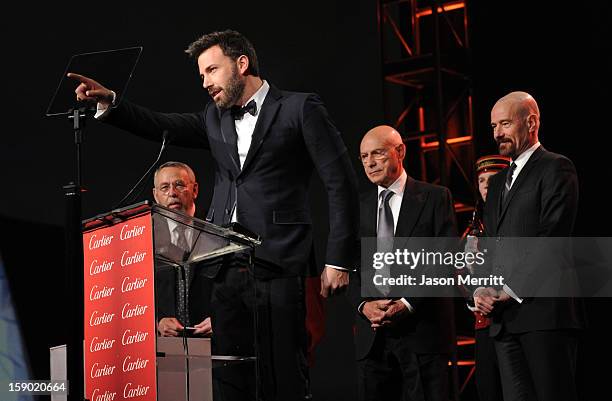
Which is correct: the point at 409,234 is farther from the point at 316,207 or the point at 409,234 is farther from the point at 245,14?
the point at 245,14

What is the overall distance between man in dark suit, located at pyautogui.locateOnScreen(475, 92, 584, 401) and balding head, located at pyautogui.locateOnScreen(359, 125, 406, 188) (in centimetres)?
56

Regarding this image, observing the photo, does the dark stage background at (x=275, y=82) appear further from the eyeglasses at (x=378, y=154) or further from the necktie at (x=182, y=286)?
the necktie at (x=182, y=286)

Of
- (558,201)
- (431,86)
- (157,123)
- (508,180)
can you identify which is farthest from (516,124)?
(431,86)

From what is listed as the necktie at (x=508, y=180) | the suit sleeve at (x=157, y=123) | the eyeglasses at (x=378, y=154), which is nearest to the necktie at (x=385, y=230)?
the eyeglasses at (x=378, y=154)

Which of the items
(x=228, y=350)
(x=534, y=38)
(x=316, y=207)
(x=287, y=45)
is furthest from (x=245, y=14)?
(x=228, y=350)

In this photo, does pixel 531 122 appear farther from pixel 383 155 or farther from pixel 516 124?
pixel 383 155

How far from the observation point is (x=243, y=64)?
3189mm

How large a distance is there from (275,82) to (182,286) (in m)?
3.06

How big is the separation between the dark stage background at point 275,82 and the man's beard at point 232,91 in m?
2.20

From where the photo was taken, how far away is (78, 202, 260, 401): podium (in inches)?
99.7

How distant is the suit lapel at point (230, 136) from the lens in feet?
10.2

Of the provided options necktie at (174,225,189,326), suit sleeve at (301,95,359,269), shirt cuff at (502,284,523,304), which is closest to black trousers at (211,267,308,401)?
necktie at (174,225,189,326)

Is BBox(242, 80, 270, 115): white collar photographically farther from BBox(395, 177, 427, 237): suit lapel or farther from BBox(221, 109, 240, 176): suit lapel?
BBox(395, 177, 427, 237): suit lapel

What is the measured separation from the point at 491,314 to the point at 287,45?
271 centimetres
